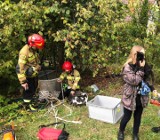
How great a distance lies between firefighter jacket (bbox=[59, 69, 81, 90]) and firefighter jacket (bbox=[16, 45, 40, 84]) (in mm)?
785

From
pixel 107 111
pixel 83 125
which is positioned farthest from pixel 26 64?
pixel 107 111

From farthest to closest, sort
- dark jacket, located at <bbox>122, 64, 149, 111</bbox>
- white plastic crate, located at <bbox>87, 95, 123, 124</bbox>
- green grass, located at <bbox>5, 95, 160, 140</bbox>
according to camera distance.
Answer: white plastic crate, located at <bbox>87, 95, 123, 124</bbox> → green grass, located at <bbox>5, 95, 160, 140</bbox> → dark jacket, located at <bbox>122, 64, 149, 111</bbox>

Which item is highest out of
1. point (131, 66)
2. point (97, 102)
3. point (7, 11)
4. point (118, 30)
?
point (7, 11)

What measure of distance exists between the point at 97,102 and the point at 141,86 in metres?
1.82

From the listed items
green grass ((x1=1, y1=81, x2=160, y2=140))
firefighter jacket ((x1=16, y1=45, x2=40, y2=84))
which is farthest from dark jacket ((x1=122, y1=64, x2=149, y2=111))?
firefighter jacket ((x1=16, y1=45, x2=40, y2=84))

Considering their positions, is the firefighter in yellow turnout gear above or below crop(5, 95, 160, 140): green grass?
above

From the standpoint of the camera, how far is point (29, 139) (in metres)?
4.83

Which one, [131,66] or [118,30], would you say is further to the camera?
[118,30]

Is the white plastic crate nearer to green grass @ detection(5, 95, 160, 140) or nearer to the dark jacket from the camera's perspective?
green grass @ detection(5, 95, 160, 140)

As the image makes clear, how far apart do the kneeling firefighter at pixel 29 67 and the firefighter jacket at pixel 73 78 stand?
0.72 meters

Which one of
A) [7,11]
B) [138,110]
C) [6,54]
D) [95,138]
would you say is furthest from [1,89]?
[138,110]

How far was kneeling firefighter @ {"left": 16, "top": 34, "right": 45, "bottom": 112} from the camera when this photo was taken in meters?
5.34

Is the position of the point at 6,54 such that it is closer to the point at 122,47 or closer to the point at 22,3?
the point at 22,3

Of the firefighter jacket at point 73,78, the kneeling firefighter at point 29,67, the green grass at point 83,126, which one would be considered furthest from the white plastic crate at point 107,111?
the kneeling firefighter at point 29,67
